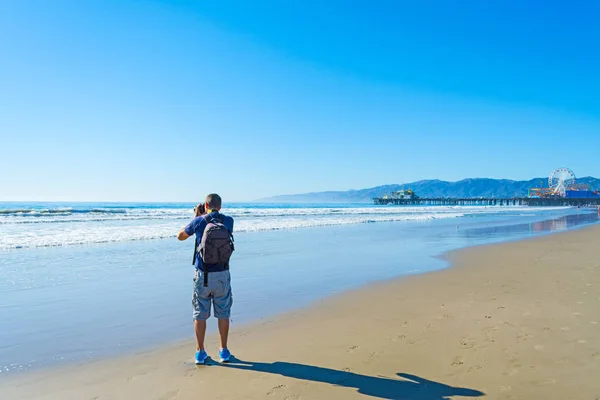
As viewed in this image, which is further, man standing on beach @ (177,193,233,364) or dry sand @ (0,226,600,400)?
man standing on beach @ (177,193,233,364)

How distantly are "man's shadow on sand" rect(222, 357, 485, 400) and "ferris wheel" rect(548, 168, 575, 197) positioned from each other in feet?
470

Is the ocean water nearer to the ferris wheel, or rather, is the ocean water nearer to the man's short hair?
the man's short hair

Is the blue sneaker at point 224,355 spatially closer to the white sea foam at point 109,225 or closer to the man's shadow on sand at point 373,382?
the man's shadow on sand at point 373,382

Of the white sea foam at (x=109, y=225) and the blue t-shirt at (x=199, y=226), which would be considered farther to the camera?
the white sea foam at (x=109, y=225)

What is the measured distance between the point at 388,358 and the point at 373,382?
24.1 inches

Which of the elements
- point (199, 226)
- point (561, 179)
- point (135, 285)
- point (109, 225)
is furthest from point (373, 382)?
point (561, 179)

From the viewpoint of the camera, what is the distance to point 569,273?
29.8ft

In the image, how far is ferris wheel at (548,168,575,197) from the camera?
12671cm

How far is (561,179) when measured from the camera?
131 m

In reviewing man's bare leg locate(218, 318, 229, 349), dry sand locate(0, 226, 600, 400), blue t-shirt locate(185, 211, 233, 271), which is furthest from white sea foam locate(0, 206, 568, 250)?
man's bare leg locate(218, 318, 229, 349)

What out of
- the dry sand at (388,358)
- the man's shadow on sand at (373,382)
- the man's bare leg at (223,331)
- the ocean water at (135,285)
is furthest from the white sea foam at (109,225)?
the man's shadow on sand at (373,382)

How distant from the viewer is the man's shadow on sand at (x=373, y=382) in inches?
137

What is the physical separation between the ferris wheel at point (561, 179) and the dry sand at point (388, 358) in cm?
14059

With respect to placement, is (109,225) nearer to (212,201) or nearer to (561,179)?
(212,201)
